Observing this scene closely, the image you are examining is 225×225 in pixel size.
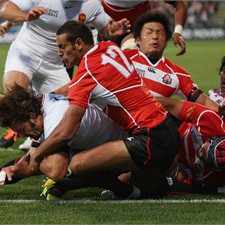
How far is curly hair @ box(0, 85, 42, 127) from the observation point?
6.36 m

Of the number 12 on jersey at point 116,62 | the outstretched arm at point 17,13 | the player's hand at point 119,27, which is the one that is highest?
the number 12 on jersey at point 116,62

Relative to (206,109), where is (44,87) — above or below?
below

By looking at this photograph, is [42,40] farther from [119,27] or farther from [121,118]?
[121,118]

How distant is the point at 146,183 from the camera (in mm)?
6609

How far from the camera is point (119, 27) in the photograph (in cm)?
830

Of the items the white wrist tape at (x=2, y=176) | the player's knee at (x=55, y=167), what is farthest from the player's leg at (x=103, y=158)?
the white wrist tape at (x=2, y=176)

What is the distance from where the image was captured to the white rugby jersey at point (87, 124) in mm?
6391

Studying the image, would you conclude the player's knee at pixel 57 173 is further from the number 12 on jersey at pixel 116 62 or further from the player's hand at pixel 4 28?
the player's hand at pixel 4 28

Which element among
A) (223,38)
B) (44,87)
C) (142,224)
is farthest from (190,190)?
(223,38)

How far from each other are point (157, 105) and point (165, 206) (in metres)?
0.76

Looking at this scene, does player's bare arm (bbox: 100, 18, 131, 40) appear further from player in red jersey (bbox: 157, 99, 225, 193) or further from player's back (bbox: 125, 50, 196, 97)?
player in red jersey (bbox: 157, 99, 225, 193)

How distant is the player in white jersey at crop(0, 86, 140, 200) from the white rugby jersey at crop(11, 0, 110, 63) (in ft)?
7.86

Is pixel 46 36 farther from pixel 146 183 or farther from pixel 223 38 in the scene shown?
pixel 223 38

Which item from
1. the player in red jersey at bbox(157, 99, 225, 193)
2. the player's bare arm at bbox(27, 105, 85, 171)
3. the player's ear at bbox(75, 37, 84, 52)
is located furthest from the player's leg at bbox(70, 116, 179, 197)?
the player's ear at bbox(75, 37, 84, 52)
